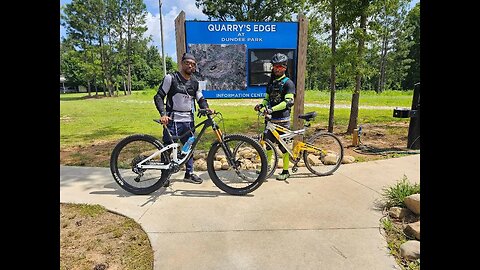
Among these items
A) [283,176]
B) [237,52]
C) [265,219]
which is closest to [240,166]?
[283,176]

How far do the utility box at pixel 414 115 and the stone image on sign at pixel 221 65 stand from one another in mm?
3120

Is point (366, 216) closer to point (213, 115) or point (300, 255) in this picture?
point (300, 255)

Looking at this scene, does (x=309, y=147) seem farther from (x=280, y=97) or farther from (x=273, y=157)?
(x=280, y=97)

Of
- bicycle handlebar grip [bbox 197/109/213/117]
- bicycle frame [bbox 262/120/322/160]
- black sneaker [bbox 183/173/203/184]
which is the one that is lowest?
black sneaker [bbox 183/173/203/184]

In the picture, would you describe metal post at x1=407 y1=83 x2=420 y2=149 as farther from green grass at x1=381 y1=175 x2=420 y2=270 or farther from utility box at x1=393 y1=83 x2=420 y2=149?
green grass at x1=381 y1=175 x2=420 y2=270

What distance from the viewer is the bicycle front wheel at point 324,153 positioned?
446 centimetres

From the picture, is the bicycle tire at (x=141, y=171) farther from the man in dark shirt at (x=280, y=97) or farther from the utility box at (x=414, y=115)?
the utility box at (x=414, y=115)

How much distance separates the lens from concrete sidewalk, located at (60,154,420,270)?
7.81 feet

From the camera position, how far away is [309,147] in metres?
4.41

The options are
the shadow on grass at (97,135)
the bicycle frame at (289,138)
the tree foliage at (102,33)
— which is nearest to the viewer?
the bicycle frame at (289,138)

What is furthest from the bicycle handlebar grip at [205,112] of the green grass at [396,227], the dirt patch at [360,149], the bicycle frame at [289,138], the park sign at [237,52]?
the dirt patch at [360,149]

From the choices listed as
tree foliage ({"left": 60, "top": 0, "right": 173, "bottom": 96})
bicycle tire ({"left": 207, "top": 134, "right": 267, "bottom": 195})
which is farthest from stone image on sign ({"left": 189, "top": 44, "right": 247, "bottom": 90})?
tree foliage ({"left": 60, "top": 0, "right": 173, "bottom": 96})

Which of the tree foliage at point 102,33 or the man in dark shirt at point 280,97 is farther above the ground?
the tree foliage at point 102,33
